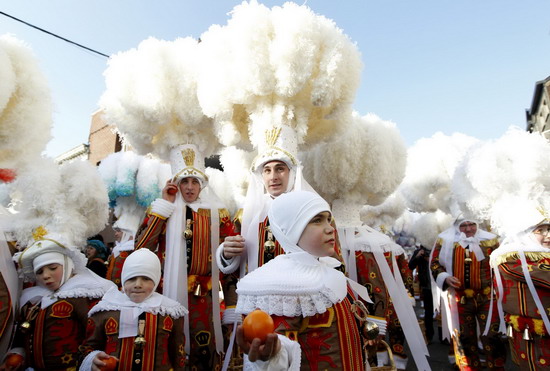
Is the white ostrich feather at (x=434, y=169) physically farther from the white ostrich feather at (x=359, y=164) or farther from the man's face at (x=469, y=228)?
the white ostrich feather at (x=359, y=164)

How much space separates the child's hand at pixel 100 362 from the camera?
2.06 metres

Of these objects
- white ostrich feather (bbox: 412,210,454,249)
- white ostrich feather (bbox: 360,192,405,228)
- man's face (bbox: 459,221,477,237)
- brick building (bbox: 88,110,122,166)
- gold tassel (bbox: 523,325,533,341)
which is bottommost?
gold tassel (bbox: 523,325,533,341)

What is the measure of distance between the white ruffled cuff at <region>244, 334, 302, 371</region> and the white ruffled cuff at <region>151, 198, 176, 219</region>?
2.03m

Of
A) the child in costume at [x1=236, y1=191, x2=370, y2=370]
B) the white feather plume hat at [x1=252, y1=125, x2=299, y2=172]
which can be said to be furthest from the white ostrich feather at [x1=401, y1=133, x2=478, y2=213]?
the child in costume at [x1=236, y1=191, x2=370, y2=370]

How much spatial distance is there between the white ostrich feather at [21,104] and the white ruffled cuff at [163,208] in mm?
1030

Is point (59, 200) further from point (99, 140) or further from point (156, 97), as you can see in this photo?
point (99, 140)

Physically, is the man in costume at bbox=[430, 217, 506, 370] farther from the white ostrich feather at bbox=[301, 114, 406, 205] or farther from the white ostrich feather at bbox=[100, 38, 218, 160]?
the white ostrich feather at bbox=[100, 38, 218, 160]

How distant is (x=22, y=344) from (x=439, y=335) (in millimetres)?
6720

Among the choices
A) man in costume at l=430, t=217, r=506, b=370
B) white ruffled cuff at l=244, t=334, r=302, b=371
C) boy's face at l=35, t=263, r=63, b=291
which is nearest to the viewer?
white ruffled cuff at l=244, t=334, r=302, b=371

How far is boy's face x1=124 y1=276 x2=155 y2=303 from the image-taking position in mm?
2463

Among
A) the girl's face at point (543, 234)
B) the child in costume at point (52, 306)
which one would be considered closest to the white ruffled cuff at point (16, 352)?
the child in costume at point (52, 306)

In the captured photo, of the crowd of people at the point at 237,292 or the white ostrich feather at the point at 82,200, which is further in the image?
the white ostrich feather at the point at 82,200

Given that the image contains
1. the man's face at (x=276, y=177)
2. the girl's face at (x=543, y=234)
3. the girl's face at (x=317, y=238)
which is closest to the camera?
the girl's face at (x=317, y=238)

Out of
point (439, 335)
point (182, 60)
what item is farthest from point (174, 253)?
point (439, 335)
